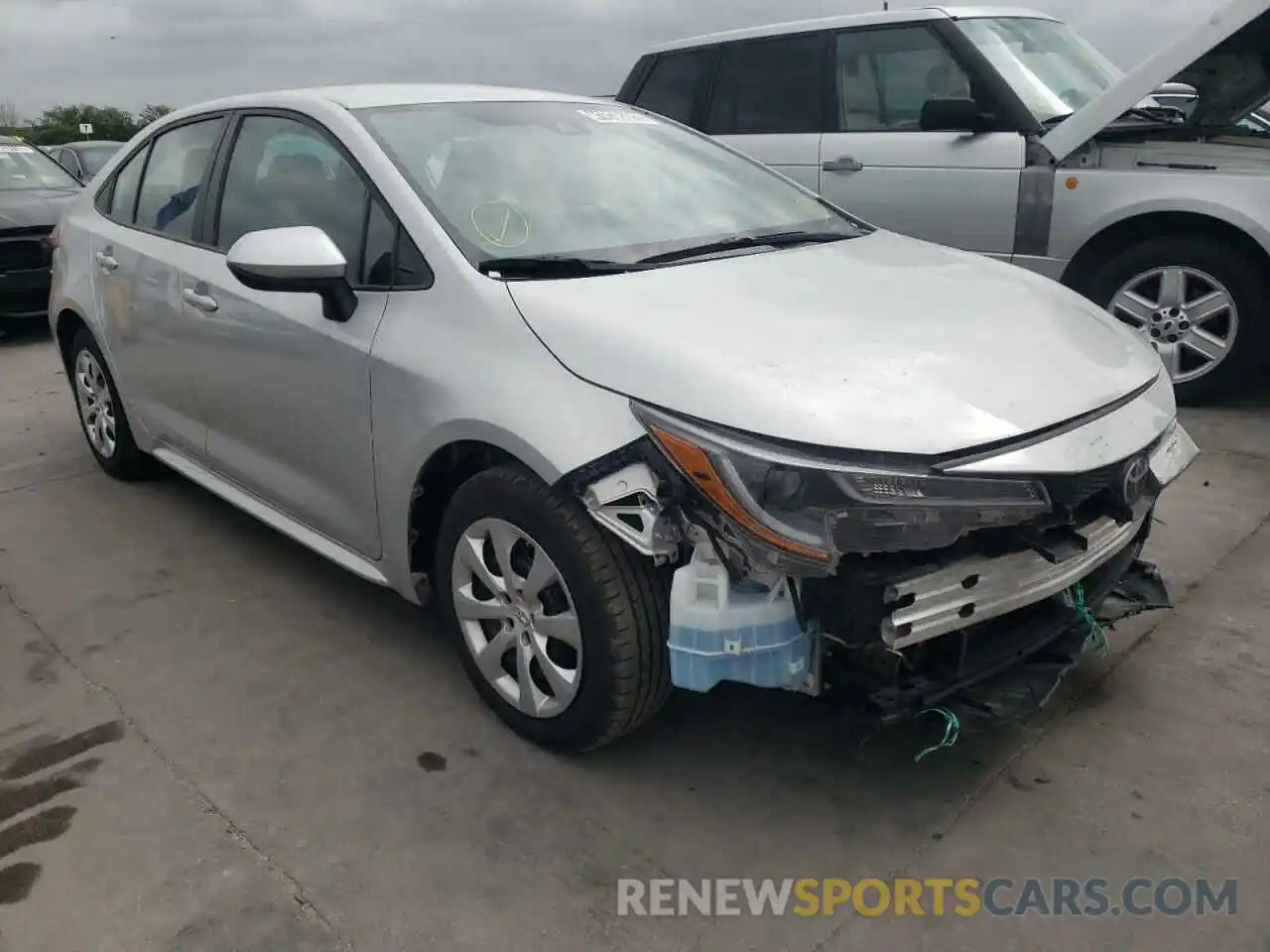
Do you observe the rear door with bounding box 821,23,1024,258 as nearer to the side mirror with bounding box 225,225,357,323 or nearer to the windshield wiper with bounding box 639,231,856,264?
the windshield wiper with bounding box 639,231,856,264

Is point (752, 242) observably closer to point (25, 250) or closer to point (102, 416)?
point (102, 416)

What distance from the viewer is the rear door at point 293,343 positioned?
292 cm

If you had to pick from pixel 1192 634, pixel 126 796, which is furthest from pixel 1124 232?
pixel 126 796

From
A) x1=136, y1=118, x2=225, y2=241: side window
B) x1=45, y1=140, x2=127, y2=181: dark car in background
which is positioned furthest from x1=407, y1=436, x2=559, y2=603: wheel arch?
x1=45, y1=140, x2=127, y2=181: dark car in background

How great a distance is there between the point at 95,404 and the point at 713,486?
361 cm

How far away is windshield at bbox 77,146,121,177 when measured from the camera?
487 inches

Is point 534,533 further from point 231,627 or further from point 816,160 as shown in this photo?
point 816,160

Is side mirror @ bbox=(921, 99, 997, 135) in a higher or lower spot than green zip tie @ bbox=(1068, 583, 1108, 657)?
higher

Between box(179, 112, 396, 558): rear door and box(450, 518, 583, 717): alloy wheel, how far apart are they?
1.38ft

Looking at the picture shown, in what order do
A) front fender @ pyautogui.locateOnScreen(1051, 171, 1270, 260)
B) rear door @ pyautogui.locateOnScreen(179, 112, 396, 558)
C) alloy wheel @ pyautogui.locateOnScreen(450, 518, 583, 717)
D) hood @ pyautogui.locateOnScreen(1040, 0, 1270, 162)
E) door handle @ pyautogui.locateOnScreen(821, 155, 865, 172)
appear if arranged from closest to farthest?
alloy wheel @ pyautogui.locateOnScreen(450, 518, 583, 717)
rear door @ pyautogui.locateOnScreen(179, 112, 396, 558)
hood @ pyautogui.locateOnScreen(1040, 0, 1270, 162)
front fender @ pyautogui.locateOnScreen(1051, 171, 1270, 260)
door handle @ pyautogui.locateOnScreen(821, 155, 865, 172)

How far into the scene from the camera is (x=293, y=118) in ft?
10.9

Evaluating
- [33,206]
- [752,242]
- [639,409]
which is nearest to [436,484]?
[639,409]

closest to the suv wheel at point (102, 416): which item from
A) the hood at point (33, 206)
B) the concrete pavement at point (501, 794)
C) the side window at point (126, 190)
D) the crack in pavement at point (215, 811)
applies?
the side window at point (126, 190)

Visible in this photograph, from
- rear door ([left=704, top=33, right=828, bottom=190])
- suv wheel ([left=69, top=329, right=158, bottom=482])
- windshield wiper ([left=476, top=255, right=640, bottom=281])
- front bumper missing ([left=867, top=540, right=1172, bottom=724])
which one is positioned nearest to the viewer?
front bumper missing ([left=867, top=540, right=1172, bottom=724])
